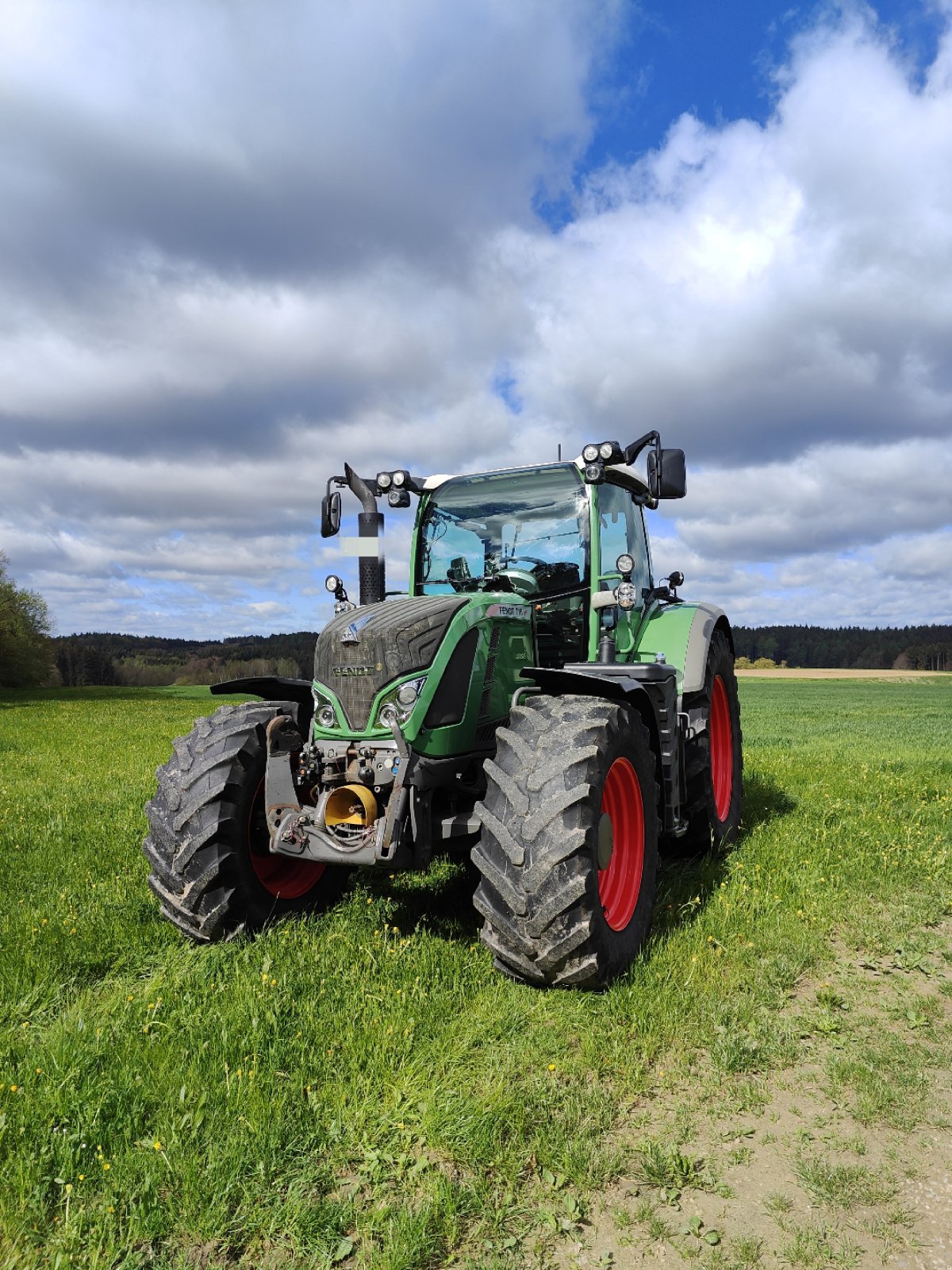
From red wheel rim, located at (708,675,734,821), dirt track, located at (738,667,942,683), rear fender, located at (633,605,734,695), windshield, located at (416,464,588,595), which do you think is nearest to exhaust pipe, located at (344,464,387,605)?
windshield, located at (416,464,588,595)

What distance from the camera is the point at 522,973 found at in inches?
139

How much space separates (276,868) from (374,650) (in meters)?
1.44

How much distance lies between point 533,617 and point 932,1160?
10.3ft

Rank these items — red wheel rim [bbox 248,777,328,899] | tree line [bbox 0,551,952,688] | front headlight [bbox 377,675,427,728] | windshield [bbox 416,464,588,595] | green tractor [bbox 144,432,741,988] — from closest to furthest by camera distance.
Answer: green tractor [bbox 144,432,741,988]
front headlight [bbox 377,675,427,728]
red wheel rim [bbox 248,777,328,899]
windshield [bbox 416,464,588,595]
tree line [bbox 0,551,952,688]

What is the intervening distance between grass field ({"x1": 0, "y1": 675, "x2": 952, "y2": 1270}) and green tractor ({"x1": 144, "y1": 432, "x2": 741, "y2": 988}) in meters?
0.33

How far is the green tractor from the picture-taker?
3535 millimetres

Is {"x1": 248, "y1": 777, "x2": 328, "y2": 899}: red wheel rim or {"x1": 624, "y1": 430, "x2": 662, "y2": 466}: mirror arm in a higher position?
{"x1": 624, "y1": 430, "x2": 662, "y2": 466}: mirror arm

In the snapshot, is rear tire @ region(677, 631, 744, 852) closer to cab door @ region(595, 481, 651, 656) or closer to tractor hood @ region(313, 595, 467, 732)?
cab door @ region(595, 481, 651, 656)

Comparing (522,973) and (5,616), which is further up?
(5,616)

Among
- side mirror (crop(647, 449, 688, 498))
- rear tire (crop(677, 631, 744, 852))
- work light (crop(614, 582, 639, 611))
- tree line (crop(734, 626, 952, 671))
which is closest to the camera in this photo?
work light (crop(614, 582, 639, 611))

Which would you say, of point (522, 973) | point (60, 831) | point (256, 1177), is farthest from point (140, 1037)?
point (60, 831)

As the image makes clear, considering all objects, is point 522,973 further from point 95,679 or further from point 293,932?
point 95,679

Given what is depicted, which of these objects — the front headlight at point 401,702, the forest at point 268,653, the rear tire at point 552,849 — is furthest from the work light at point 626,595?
the forest at point 268,653

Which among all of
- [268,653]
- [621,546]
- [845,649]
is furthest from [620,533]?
[845,649]
